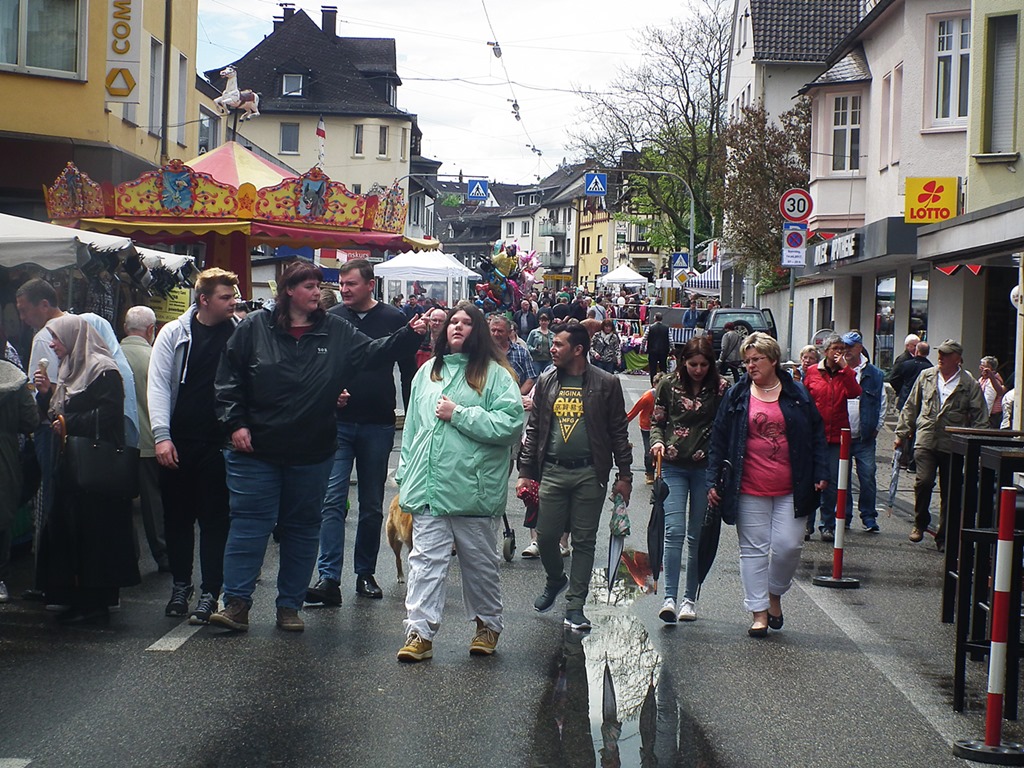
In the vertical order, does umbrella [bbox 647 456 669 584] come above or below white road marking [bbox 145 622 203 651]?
above

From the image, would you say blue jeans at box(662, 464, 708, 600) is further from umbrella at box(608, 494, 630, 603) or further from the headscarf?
the headscarf

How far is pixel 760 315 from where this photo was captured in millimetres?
35062

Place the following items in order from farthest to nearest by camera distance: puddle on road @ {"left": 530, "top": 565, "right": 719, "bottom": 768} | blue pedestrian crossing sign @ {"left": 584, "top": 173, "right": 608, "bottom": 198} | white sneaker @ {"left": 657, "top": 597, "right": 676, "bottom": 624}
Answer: blue pedestrian crossing sign @ {"left": 584, "top": 173, "right": 608, "bottom": 198} < white sneaker @ {"left": 657, "top": 597, "right": 676, "bottom": 624} < puddle on road @ {"left": 530, "top": 565, "right": 719, "bottom": 768}

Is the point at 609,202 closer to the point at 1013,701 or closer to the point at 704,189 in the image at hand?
the point at 704,189

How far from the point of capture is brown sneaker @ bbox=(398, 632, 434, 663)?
6895 mm

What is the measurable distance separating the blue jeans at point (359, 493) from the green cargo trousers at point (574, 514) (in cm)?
111

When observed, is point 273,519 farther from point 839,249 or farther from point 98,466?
Answer: point 839,249

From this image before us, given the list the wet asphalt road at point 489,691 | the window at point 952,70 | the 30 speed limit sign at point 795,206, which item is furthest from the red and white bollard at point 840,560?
the window at point 952,70

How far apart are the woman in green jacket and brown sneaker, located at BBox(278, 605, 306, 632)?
0.86m

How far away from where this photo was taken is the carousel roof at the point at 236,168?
55.5ft

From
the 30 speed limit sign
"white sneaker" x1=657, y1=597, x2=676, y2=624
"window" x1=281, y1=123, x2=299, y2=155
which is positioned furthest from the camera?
"window" x1=281, y1=123, x2=299, y2=155

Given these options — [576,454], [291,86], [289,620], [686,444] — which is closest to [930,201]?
[686,444]

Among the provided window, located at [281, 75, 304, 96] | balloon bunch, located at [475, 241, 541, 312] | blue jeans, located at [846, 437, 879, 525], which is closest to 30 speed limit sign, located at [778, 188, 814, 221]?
balloon bunch, located at [475, 241, 541, 312]

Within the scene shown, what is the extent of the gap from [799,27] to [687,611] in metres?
44.1
